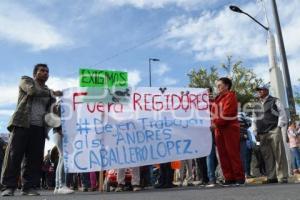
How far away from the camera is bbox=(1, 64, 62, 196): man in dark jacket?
6.12 meters

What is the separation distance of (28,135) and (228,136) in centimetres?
286

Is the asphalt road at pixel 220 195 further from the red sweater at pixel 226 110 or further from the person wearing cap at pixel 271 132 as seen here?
the person wearing cap at pixel 271 132

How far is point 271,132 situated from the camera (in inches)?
313

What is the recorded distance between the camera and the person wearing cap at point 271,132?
7810 millimetres

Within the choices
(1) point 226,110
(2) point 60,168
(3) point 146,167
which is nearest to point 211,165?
(3) point 146,167

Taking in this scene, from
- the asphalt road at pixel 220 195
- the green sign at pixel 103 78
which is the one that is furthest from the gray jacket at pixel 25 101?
the green sign at pixel 103 78

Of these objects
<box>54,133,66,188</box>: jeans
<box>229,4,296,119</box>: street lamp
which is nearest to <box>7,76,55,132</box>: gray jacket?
<box>54,133,66,188</box>: jeans

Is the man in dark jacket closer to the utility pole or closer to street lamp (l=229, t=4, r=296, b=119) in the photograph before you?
street lamp (l=229, t=4, r=296, b=119)

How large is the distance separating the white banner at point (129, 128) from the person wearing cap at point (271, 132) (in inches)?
34.1

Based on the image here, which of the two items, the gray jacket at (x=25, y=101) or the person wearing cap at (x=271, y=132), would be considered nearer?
the gray jacket at (x=25, y=101)

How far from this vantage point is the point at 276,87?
10.8 metres

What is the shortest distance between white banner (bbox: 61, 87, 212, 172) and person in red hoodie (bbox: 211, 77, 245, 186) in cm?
67

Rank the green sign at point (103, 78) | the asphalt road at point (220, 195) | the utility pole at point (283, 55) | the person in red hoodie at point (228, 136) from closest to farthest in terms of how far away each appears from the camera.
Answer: the asphalt road at point (220, 195), the person in red hoodie at point (228, 136), the green sign at point (103, 78), the utility pole at point (283, 55)

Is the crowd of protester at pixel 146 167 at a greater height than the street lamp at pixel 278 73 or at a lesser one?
lesser
